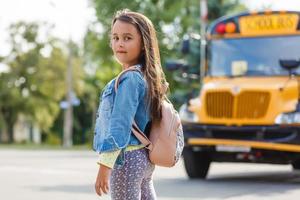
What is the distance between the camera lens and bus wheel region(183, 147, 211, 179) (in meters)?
13.6

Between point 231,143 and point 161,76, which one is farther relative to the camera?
point 231,143

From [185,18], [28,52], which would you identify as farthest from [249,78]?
[28,52]

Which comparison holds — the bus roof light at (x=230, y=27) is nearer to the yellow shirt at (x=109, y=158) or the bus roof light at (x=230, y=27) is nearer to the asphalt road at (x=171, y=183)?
the asphalt road at (x=171, y=183)

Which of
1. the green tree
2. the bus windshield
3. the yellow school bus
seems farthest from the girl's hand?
the green tree

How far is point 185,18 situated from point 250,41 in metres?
30.0

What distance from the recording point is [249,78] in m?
13.2

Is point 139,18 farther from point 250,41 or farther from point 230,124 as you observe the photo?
point 250,41

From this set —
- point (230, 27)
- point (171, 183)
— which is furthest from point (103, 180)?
point (230, 27)

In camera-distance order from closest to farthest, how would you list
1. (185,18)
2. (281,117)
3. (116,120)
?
(116,120) < (281,117) < (185,18)

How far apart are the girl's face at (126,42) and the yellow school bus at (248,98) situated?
8.37 meters

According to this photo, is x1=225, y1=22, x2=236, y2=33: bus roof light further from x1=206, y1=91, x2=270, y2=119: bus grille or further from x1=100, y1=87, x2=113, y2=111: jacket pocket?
x1=100, y1=87, x2=113, y2=111: jacket pocket

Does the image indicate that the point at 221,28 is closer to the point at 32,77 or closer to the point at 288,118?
the point at 288,118

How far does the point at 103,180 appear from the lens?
4.12 m

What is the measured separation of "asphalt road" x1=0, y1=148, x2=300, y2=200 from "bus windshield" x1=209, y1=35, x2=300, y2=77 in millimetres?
1712
